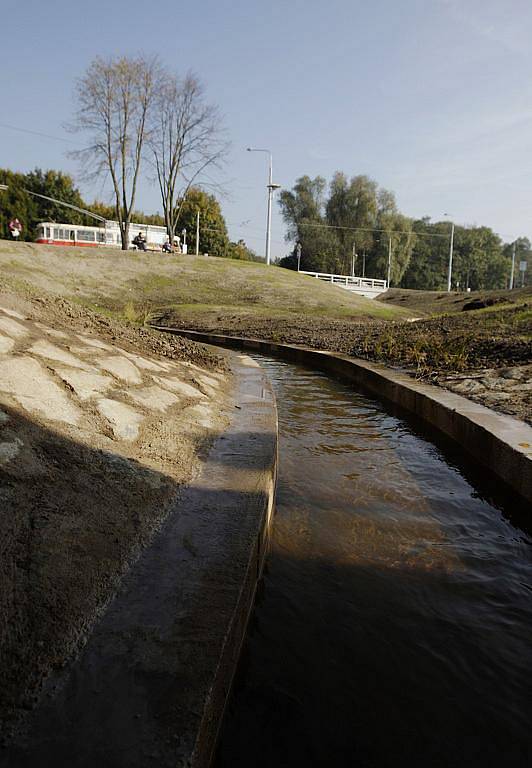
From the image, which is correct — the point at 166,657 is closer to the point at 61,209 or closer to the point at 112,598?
the point at 112,598

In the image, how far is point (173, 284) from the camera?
2461cm

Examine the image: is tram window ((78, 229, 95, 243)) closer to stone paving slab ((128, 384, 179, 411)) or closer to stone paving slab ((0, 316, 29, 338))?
stone paving slab ((0, 316, 29, 338))

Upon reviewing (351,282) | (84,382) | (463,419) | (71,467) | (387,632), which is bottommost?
(387,632)

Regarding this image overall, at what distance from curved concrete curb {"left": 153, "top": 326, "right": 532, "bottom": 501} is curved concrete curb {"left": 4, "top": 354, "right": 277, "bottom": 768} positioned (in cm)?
198

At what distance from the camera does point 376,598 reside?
2.61 meters

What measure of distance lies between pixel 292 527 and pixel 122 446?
1074mm

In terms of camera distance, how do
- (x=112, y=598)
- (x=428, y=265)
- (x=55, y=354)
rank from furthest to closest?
(x=428, y=265), (x=55, y=354), (x=112, y=598)

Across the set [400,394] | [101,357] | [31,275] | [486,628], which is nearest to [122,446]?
[101,357]

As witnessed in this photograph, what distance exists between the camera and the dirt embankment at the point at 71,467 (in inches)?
66.2

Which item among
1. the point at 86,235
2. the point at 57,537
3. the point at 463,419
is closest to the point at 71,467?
the point at 57,537

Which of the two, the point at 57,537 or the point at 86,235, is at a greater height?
the point at 86,235

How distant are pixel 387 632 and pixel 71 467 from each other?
5.04ft

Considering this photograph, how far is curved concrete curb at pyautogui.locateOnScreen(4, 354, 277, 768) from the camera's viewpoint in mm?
1327

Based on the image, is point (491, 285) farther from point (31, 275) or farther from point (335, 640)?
point (335, 640)
